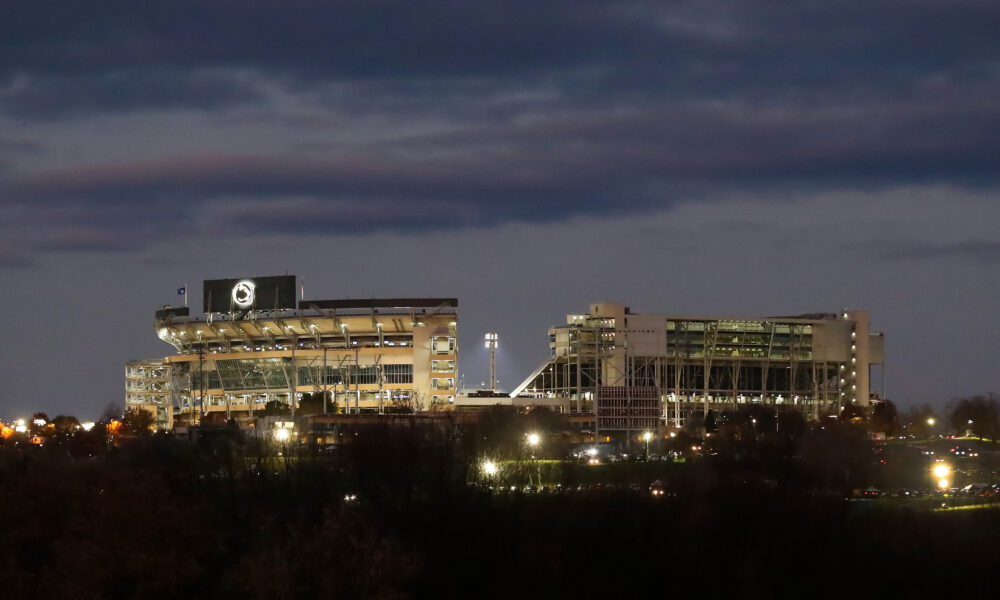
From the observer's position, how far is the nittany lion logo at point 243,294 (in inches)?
7569

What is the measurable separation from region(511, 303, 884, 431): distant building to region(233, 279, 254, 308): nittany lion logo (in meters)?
36.8

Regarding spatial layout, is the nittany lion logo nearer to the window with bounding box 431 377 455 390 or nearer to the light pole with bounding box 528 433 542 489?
the window with bounding box 431 377 455 390

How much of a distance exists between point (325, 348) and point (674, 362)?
148ft

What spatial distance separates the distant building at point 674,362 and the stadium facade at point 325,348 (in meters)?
13.3

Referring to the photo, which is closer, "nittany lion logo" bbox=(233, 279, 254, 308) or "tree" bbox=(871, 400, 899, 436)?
"tree" bbox=(871, 400, 899, 436)

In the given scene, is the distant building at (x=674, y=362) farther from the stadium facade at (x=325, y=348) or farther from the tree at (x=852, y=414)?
the stadium facade at (x=325, y=348)

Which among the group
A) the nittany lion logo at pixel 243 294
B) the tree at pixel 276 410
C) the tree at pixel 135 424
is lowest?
the tree at pixel 135 424

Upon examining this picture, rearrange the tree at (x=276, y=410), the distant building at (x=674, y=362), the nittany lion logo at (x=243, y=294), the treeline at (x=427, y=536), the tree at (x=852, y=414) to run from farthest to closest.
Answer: the nittany lion logo at (x=243, y=294) < the tree at (x=852, y=414) < the distant building at (x=674, y=362) < the tree at (x=276, y=410) < the treeline at (x=427, y=536)

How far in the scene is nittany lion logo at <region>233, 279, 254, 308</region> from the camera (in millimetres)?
192250

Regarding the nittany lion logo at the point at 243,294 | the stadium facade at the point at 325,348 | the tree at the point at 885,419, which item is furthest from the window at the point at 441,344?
the tree at the point at 885,419

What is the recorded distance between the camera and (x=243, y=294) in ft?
633

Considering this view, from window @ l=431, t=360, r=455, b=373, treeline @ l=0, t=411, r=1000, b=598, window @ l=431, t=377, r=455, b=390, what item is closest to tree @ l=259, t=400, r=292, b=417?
window @ l=431, t=377, r=455, b=390

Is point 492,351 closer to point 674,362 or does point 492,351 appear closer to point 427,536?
point 674,362

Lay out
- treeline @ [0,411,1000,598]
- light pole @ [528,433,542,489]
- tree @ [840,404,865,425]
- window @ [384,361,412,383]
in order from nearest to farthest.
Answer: treeline @ [0,411,1000,598] < light pole @ [528,433,542,489] < tree @ [840,404,865,425] < window @ [384,361,412,383]
